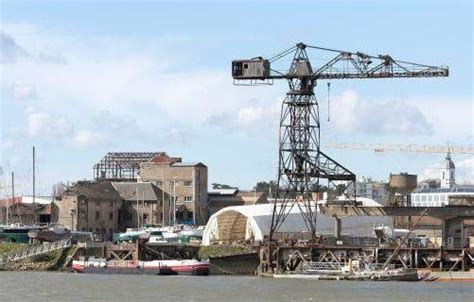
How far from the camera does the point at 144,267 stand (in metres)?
107

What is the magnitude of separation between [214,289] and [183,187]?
95275 millimetres

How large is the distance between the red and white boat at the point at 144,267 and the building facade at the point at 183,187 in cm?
6349

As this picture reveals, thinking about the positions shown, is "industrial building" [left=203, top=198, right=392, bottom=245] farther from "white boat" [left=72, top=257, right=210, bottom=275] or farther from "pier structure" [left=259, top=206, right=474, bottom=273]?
"white boat" [left=72, top=257, right=210, bottom=275]

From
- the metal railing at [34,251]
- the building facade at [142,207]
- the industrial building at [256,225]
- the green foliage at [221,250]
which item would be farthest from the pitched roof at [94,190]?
the green foliage at [221,250]

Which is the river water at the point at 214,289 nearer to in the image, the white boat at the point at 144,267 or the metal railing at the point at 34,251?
the white boat at the point at 144,267

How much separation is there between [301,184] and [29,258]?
29.3 m

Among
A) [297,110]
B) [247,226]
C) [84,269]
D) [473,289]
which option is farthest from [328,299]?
[247,226]

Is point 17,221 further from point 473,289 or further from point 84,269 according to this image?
point 473,289

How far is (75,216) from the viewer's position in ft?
527

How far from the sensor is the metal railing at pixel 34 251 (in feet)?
390

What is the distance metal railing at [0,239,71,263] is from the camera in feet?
390

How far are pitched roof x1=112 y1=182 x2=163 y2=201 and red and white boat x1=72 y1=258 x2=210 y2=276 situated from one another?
201 feet

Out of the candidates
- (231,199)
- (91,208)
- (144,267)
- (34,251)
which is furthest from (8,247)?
(231,199)

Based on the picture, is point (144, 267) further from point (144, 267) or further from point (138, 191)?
point (138, 191)
